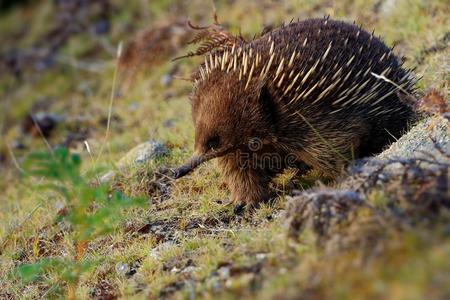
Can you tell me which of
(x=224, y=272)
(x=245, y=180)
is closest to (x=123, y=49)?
(x=245, y=180)

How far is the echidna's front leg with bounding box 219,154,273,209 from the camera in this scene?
12.3 ft

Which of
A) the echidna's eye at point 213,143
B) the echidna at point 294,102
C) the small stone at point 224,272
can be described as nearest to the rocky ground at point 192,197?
the small stone at point 224,272

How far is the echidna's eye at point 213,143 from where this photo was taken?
135 inches

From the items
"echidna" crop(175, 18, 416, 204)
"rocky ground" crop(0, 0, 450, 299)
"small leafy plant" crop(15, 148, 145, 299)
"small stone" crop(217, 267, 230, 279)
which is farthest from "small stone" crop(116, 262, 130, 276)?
"small stone" crop(217, 267, 230, 279)

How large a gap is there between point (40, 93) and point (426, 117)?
6478mm

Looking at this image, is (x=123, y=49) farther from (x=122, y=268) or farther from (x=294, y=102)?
(x=122, y=268)

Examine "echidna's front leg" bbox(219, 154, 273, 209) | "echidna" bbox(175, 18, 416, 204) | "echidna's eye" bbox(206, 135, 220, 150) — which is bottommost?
"echidna's front leg" bbox(219, 154, 273, 209)

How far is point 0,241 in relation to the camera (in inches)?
166

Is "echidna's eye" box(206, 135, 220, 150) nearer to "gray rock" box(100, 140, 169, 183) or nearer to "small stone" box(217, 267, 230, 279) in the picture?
"small stone" box(217, 267, 230, 279)

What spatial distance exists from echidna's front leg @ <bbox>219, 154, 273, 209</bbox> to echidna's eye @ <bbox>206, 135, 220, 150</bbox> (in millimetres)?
297

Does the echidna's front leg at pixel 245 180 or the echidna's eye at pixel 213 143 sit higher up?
the echidna's eye at pixel 213 143

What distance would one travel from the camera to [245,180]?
377 centimetres

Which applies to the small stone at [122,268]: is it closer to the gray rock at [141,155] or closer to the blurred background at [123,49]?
the gray rock at [141,155]

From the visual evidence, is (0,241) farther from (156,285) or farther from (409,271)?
(409,271)
